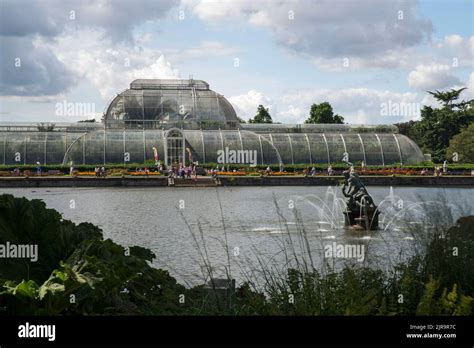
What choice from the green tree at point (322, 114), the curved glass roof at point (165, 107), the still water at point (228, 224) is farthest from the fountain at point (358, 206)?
the green tree at point (322, 114)

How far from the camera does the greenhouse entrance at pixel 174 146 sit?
6259cm

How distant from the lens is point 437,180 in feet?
168

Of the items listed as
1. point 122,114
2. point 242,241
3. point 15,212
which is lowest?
point 242,241

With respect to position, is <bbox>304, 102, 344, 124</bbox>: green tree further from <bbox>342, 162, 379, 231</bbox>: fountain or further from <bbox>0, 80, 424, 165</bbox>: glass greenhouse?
<bbox>342, 162, 379, 231</bbox>: fountain

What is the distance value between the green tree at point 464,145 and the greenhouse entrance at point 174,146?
920 inches

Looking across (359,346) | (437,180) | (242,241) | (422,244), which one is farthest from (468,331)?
(437,180)

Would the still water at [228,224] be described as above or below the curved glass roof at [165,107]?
below

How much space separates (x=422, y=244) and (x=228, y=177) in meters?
43.1

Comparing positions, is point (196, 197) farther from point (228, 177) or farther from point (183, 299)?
point (183, 299)

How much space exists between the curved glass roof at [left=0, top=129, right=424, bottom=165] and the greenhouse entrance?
0.29 metres

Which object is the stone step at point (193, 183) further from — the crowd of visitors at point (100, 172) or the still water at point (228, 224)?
the still water at point (228, 224)

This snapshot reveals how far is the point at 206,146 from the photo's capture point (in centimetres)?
6306

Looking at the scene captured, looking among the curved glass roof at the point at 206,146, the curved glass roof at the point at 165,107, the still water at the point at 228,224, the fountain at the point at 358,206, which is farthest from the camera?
the curved glass roof at the point at 165,107

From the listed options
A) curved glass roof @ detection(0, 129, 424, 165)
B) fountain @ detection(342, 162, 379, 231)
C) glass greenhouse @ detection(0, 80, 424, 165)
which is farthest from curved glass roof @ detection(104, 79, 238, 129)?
fountain @ detection(342, 162, 379, 231)
